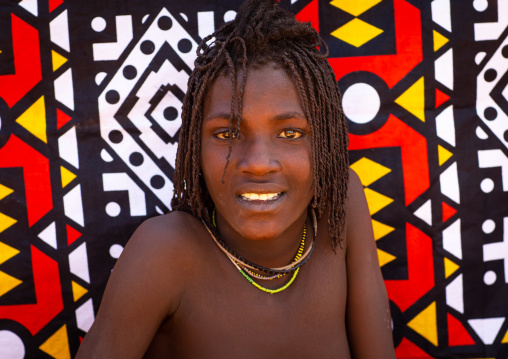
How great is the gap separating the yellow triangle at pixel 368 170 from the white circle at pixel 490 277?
574 mm

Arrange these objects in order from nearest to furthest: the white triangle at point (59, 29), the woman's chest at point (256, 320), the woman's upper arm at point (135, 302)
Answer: the woman's upper arm at point (135, 302), the woman's chest at point (256, 320), the white triangle at point (59, 29)

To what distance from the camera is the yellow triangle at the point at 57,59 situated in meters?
1.89

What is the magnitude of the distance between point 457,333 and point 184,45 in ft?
5.18

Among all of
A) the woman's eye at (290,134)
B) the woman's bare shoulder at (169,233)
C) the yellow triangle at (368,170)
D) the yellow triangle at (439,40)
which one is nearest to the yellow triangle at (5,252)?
the woman's bare shoulder at (169,233)

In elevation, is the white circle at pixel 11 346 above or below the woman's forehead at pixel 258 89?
below

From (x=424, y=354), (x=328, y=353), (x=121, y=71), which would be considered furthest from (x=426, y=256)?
(x=121, y=71)

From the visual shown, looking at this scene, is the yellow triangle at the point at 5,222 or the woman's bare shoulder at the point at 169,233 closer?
the woman's bare shoulder at the point at 169,233

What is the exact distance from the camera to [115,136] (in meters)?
1.93

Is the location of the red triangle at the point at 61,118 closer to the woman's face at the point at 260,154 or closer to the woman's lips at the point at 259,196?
the woman's face at the point at 260,154

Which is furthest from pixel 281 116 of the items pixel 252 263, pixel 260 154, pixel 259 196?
pixel 252 263

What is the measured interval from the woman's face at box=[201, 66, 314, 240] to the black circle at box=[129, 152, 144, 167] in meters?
0.60

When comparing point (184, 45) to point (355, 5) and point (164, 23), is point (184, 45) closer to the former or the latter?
point (164, 23)

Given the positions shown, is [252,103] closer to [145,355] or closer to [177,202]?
[177,202]

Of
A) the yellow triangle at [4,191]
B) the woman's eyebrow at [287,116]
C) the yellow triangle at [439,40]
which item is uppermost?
the yellow triangle at [439,40]
